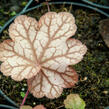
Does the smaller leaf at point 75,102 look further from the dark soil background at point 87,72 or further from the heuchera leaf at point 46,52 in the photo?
the dark soil background at point 87,72

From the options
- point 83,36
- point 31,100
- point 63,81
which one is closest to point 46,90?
point 63,81

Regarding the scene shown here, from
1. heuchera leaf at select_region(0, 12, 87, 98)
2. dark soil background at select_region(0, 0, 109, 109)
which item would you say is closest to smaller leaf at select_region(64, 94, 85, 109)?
heuchera leaf at select_region(0, 12, 87, 98)

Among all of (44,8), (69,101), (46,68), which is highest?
(44,8)

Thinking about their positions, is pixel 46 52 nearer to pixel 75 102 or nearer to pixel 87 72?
pixel 75 102

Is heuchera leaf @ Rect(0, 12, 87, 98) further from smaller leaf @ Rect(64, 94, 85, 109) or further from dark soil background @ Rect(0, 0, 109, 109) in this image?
dark soil background @ Rect(0, 0, 109, 109)

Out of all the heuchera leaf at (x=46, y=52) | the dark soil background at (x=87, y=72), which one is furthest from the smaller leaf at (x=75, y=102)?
the dark soil background at (x=87, y=72)

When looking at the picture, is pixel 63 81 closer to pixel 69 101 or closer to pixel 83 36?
pixel 69 101
